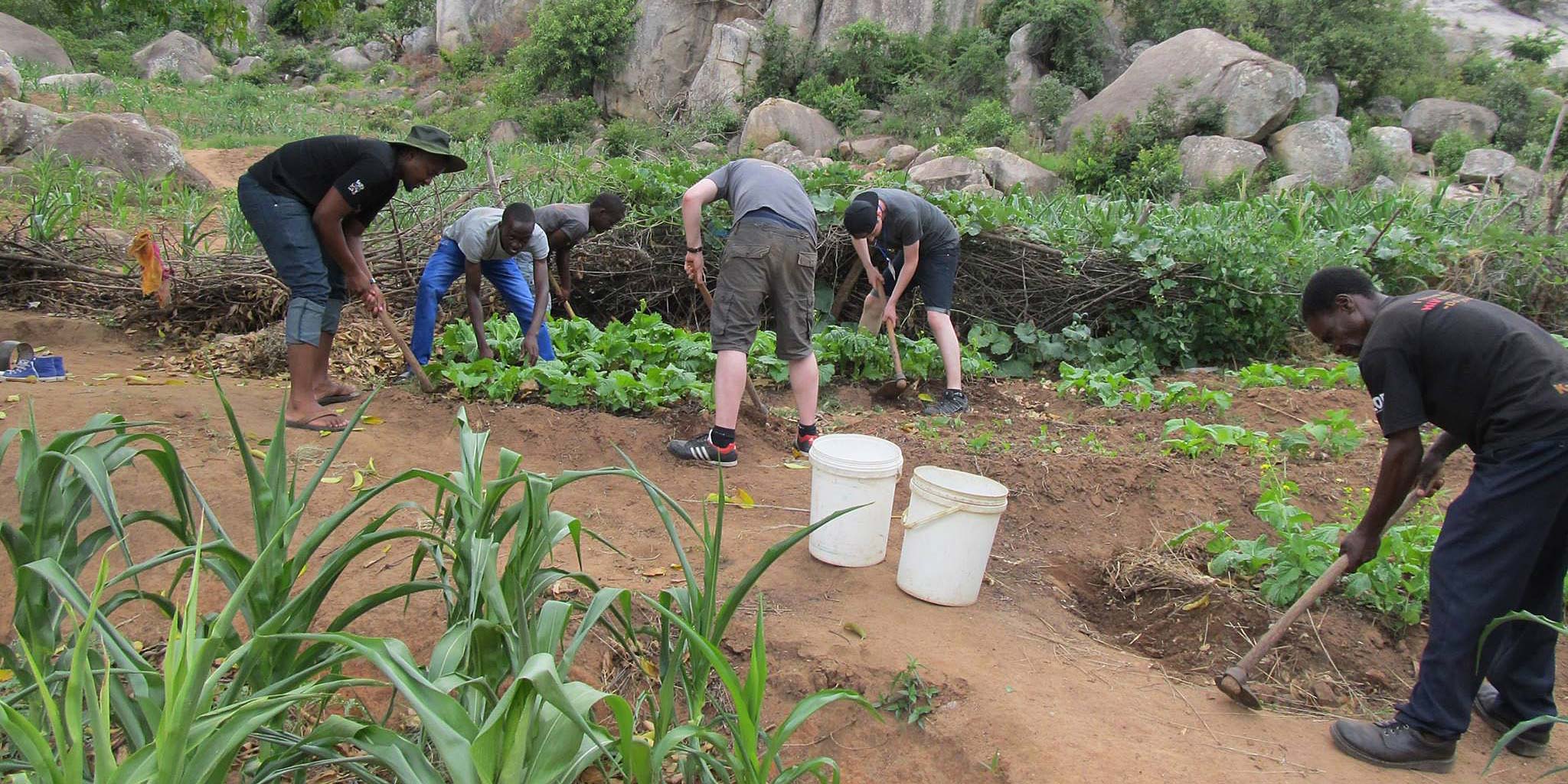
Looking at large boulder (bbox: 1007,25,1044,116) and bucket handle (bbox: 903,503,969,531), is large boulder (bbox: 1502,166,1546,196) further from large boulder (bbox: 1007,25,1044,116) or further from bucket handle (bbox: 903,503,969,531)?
bucket handle (bbox: 903,503,969,531)

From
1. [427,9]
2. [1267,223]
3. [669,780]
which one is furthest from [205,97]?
[669,780]

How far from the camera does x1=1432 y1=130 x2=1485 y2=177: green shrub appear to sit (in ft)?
57.0

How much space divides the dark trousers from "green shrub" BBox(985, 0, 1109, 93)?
19549mm

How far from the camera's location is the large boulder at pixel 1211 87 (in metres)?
17.0

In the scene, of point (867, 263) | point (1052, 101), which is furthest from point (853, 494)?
point (1052, 101)

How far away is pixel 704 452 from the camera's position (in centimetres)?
420

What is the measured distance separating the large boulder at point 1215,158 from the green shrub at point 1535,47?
463 inches

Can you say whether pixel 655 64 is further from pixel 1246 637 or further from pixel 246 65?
pixel 1246 637

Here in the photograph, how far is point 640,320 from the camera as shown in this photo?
5.42 metres

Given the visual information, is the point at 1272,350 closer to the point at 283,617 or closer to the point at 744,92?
the point at 283,617

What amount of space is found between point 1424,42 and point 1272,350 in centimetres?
1801

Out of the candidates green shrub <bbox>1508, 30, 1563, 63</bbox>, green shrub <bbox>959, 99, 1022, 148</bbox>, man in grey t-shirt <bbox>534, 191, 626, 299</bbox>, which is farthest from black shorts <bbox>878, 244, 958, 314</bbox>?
green shrub <bbox>1508, 30, 1563, 63</bbox>

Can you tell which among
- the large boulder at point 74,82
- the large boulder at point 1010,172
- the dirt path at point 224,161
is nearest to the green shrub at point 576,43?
the large boulder at point 74,82

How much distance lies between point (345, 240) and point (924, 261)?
317 centimetres
